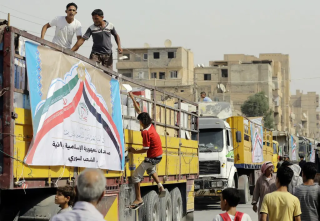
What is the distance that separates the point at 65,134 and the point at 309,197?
3022 millimetres

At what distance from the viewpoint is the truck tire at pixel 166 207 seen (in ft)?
44.7

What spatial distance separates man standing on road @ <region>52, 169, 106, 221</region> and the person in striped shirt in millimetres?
4280

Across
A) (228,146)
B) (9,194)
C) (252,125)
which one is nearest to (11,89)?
(9,194)

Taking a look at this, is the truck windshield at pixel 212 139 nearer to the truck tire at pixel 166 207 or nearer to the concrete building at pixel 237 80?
the truck tire at pixel 166 207

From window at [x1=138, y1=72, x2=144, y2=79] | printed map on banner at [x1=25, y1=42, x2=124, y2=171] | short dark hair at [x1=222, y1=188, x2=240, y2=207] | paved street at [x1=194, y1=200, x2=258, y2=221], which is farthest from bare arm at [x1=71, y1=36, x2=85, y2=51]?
window at [x1=138, y1=72, x2=144, y2=79]

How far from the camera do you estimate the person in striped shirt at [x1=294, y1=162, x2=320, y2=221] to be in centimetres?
802

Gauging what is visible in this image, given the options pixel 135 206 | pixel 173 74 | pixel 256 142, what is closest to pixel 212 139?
pixel 256 142

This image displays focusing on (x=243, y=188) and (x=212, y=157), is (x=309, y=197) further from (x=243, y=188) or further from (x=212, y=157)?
(x=243, y=188)

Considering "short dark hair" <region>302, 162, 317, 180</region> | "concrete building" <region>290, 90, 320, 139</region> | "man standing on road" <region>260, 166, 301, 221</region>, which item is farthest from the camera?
"concrete building" <region>290, 90, 320, 139</region>

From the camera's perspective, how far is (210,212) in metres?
20.7

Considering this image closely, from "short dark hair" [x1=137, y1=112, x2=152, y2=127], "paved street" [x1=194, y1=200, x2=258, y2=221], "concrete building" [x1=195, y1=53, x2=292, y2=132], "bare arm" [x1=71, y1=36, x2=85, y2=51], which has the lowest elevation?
"paved street" [x1=194, y1=200, x2=258, y2=221]

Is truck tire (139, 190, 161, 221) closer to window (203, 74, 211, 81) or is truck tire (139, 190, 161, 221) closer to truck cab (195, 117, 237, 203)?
truck cab (195, 117, 237, 203)

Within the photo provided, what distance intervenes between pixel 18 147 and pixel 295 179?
5.17m

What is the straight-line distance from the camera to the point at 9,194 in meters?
8.16
